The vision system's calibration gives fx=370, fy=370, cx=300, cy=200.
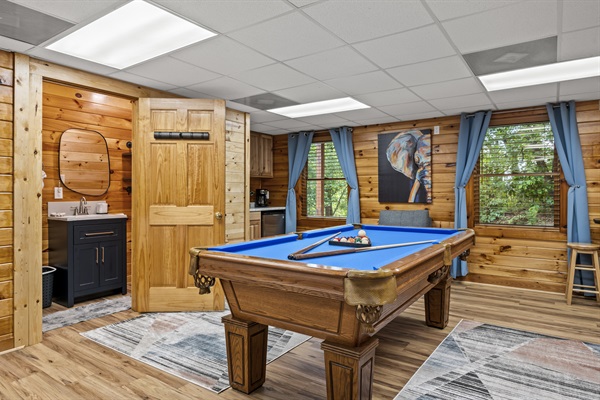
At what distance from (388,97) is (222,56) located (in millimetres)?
2070

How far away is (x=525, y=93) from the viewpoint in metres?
4.11

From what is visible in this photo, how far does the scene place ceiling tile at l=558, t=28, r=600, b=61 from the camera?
2.61m

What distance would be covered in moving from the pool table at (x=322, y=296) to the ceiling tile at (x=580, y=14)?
64.1 inches

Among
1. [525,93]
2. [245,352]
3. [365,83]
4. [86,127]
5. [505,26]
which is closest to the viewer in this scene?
[245,352]

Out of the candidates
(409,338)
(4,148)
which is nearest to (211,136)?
(4,148)

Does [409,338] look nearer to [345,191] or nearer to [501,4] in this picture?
[501,4]

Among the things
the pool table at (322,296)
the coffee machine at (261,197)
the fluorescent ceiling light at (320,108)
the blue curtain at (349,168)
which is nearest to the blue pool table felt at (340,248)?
the pool table at (322,296)

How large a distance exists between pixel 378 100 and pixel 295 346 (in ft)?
9.63

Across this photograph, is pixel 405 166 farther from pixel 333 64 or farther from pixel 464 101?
pixel 333 64

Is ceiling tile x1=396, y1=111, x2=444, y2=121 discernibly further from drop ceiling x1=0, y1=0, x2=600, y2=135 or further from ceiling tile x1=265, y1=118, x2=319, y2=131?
ceiling tile x1=265, y1=118, x2=319, y2=131

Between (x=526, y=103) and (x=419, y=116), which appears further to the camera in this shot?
(x=419, y=116)

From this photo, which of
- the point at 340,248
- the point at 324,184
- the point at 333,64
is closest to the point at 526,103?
the point at 333,64

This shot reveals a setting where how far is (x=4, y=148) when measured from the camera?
288 centimetres

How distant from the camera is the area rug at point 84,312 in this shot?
11.4 ft
